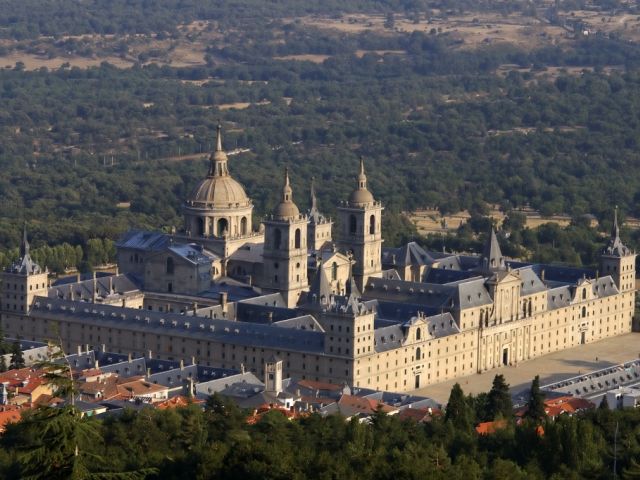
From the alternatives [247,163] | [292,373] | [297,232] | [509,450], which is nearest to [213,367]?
[292,373]

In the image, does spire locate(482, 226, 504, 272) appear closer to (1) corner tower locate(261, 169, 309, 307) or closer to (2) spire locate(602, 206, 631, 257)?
(1) corner tower locate(261, 169, 309, 307)

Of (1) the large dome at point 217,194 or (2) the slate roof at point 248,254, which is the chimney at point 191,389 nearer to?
(2) the slate roof at point 248,254

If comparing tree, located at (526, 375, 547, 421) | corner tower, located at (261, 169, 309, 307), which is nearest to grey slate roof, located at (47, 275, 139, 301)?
corner tower, located at (261, 169, 309, 307)

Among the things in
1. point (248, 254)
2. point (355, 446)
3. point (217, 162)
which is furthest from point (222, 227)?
point (355, 446)

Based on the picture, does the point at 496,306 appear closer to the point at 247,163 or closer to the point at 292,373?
the point at 292,373

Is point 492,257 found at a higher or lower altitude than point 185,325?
higher

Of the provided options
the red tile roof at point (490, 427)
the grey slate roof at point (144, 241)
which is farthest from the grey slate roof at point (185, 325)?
the red tile roof at point (490, 427)

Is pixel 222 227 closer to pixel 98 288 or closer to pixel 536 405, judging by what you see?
pixel 98 288
